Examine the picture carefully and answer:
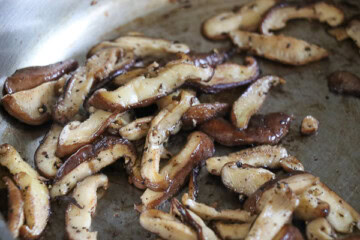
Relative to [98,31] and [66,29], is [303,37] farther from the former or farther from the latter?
[66,29]

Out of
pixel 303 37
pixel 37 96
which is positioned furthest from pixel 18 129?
pixel 303 37

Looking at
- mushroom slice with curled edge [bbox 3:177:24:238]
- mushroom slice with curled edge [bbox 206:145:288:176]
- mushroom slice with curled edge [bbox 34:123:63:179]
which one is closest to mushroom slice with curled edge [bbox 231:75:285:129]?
mushroom slice with curled edge [bbox 206:145:288:176]

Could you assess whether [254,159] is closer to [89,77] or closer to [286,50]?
[286,50]

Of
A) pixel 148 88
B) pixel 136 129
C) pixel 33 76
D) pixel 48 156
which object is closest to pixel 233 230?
pixel 136 129

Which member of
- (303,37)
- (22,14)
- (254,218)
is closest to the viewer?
(254,218)

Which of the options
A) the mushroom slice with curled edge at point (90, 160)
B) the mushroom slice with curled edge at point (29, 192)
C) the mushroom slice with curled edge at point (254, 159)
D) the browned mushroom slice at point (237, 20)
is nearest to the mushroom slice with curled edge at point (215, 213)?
the mushroom slice with curled edge at point (254, 159)
